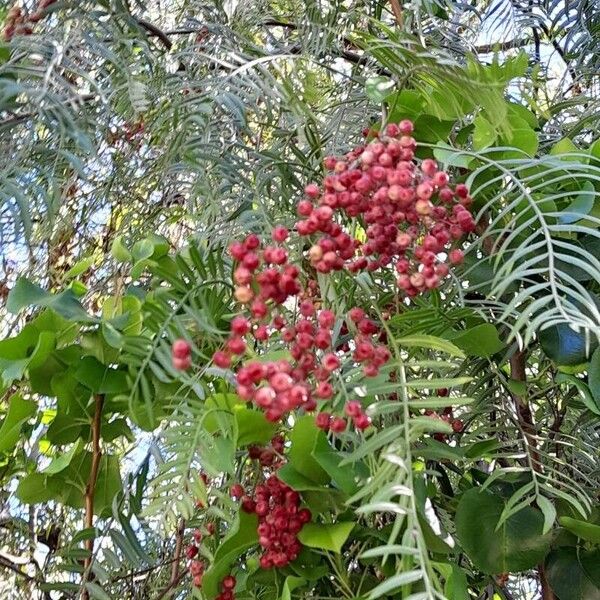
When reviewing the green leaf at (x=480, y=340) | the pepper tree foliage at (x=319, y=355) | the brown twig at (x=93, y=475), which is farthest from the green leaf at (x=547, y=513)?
the brown twig at (x=93, y=475)

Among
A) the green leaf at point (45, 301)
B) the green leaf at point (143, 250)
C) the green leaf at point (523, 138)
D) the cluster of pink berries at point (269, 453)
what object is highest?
the green leaf at point (523, 138)

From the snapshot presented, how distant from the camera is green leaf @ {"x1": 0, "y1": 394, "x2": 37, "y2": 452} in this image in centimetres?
57

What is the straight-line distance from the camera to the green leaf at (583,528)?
19.4 inches

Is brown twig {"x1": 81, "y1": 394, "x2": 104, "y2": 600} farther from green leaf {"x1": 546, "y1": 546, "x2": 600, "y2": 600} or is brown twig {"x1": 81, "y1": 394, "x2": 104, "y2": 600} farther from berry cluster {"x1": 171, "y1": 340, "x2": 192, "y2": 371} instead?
green leaf {"x1": 546, "y1": 546, "x2": 600, "y2": 600}

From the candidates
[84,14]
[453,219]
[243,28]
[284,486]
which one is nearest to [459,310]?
[453,219]

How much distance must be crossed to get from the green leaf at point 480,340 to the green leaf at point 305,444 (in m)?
0.12

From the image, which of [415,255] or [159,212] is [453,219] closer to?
[415,255]

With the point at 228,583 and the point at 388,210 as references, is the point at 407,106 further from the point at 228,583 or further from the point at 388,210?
the point at 228,583

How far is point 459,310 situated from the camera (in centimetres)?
49

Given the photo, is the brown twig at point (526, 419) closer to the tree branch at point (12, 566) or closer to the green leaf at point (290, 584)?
the green leaf at point (290, 584)

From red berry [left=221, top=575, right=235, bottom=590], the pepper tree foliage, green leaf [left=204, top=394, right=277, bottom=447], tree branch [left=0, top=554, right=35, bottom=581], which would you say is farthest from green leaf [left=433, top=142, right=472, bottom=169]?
tree branch [left=0, top=554, right=35, bottom=581]

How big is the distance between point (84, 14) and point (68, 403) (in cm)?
34

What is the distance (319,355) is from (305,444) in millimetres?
82

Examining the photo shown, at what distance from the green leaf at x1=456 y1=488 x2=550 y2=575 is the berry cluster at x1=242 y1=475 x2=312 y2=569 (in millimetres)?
117
